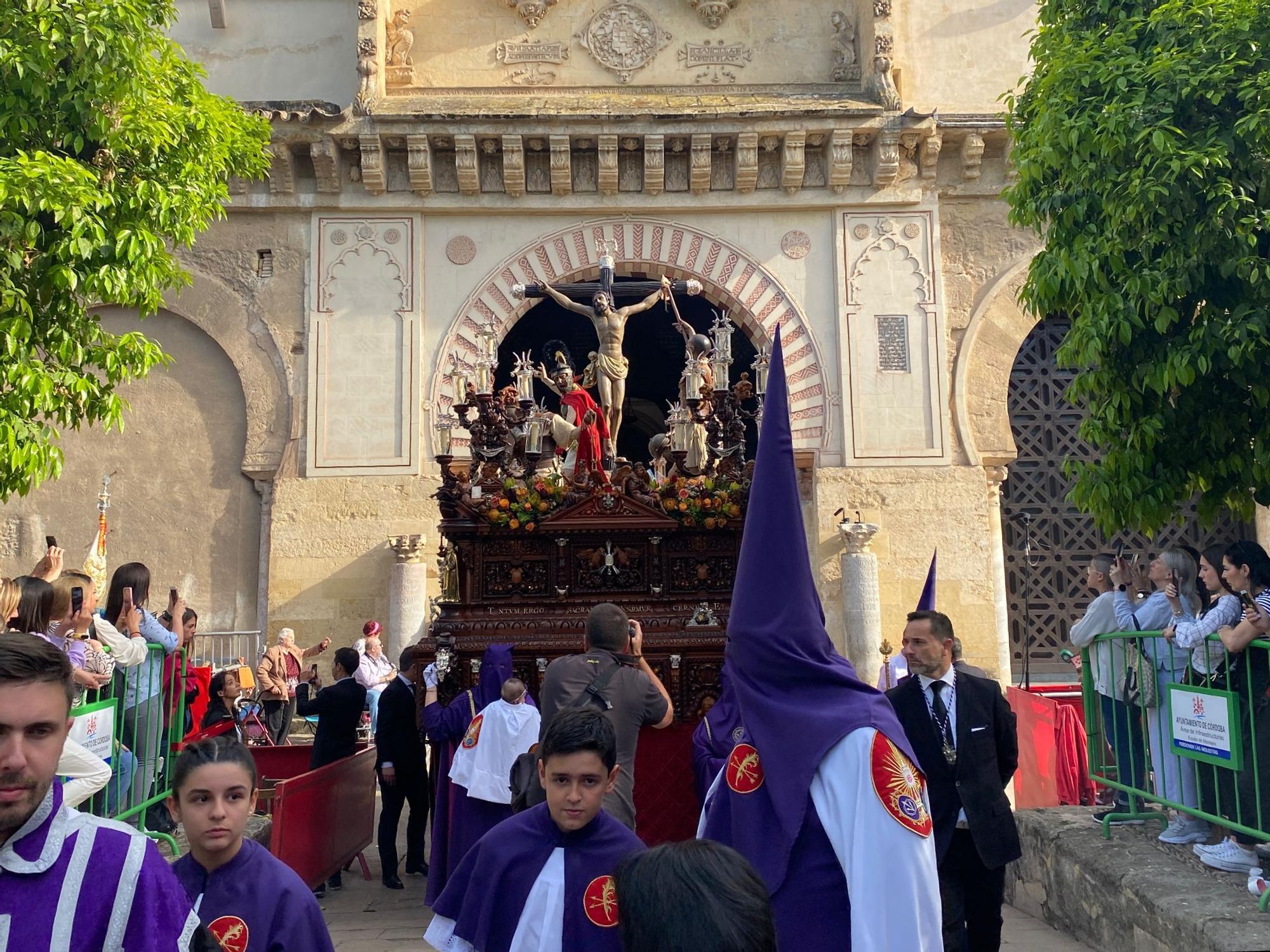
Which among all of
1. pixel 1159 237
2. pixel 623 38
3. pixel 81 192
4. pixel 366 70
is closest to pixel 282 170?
pixel 366 70

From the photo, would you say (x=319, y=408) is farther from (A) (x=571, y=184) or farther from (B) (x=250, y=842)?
(B) (x=250, y=842)

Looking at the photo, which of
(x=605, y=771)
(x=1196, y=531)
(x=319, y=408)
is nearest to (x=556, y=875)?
(x=605, y=771)

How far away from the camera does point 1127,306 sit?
21.8 feet

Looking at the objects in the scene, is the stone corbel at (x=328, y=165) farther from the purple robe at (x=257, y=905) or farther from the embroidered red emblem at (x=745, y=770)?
the embroidered red emblem at (x=745, y=770)

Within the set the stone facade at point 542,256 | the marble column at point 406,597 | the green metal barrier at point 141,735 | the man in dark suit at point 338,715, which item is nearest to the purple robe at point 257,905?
the green metal barrier at point 141,735

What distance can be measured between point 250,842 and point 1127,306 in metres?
5.75

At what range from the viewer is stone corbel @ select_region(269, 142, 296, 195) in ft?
40.8

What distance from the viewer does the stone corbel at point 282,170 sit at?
1242 centimetres

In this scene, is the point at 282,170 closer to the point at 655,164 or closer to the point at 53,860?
the point at 655,164

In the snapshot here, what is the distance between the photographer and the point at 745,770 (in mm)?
2867

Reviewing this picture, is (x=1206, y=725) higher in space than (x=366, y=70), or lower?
lower

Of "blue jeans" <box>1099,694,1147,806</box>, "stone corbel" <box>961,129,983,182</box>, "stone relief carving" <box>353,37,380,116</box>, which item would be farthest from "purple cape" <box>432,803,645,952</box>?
"stone corbel" <box>961,129,983,182</box>

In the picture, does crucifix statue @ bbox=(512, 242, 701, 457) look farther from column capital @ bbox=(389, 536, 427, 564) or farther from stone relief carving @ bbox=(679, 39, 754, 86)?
stone relief carving @ bbox=(679, 39, 754, 86)

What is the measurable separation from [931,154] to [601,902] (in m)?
11.8
